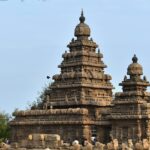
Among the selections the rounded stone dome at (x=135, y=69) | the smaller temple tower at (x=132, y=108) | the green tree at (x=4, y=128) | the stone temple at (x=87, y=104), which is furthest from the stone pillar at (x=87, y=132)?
the green tree at (x=4, y=128)

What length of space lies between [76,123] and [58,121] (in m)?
1.73

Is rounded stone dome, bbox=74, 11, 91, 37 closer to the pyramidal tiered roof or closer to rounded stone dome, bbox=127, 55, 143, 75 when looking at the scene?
the pyramidal tiered roof

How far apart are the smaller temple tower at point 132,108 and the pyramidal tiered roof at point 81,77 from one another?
324 centimetres

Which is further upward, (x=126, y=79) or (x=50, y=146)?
(x=126, y=79)

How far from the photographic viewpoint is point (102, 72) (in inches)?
1996

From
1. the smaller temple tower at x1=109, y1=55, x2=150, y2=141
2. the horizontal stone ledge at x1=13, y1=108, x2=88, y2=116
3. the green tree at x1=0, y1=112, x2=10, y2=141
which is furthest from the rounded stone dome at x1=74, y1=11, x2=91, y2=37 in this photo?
the green tree at x1=0, y1=112, x2=10, y2=141

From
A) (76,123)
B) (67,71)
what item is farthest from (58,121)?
(67,71)

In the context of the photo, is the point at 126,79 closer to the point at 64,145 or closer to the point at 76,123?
the point at 76,123

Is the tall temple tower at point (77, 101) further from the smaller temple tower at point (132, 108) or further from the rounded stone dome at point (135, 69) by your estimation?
the rounded stone dome at point (135, 69)

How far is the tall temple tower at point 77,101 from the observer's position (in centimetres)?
4562

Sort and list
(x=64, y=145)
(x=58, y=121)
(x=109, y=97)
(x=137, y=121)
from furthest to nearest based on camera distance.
Result: (x=109, y=97) → (x=58, y=121) → (x=137, y=121) → (x=64, y=145)

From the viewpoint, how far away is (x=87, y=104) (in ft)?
153

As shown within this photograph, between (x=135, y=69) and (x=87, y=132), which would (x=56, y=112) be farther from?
(x=135, y=69)

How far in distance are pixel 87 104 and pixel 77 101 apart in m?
0.90
